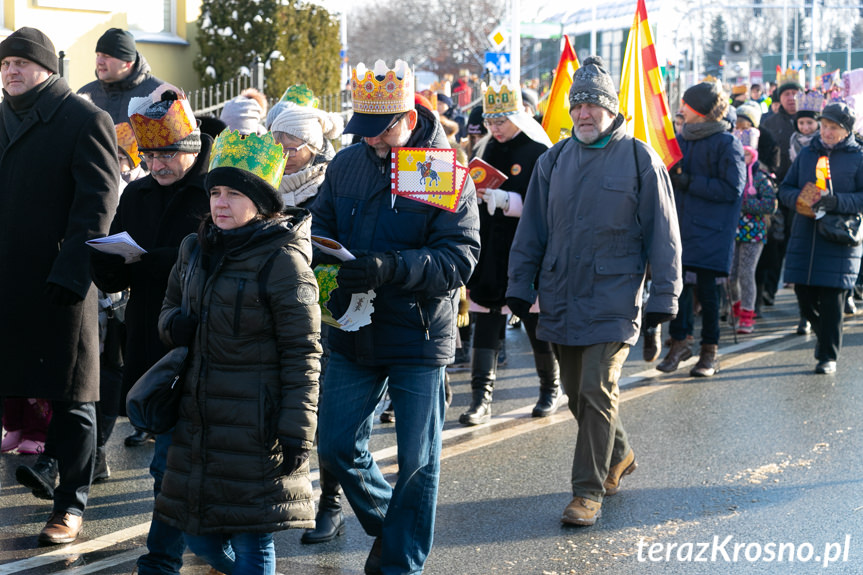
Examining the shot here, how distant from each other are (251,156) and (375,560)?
1.70 metres

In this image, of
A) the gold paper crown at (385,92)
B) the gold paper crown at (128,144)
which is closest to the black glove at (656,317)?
the gold paper crown at (385,92)

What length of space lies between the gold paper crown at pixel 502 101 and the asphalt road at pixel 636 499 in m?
1.94

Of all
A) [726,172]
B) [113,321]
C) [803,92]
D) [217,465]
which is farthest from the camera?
[803,92]

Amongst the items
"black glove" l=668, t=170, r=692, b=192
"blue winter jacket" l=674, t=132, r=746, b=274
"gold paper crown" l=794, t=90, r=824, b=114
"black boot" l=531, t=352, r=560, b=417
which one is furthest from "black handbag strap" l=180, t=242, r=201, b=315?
"gold paper crown" l=794, t=90, r=824, b=114

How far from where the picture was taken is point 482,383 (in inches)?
302

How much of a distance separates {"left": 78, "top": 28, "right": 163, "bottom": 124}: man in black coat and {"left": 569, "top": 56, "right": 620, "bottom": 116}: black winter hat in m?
3.36

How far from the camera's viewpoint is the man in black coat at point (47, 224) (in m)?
5.15

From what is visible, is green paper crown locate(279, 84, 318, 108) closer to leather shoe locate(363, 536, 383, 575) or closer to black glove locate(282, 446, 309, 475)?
leather shoe locate(363, 536, 383, 575)

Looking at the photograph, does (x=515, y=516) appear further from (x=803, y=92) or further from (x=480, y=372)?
(x=803, y=92)

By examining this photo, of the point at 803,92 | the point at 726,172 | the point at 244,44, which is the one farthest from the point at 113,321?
the point at 244,44

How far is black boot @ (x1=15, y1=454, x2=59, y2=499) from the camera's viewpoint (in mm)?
5637

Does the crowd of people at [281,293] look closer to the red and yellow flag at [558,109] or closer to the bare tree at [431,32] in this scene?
the red and yellow flag at [558,109]

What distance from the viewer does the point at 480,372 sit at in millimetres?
7668

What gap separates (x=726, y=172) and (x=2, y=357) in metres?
5.59
